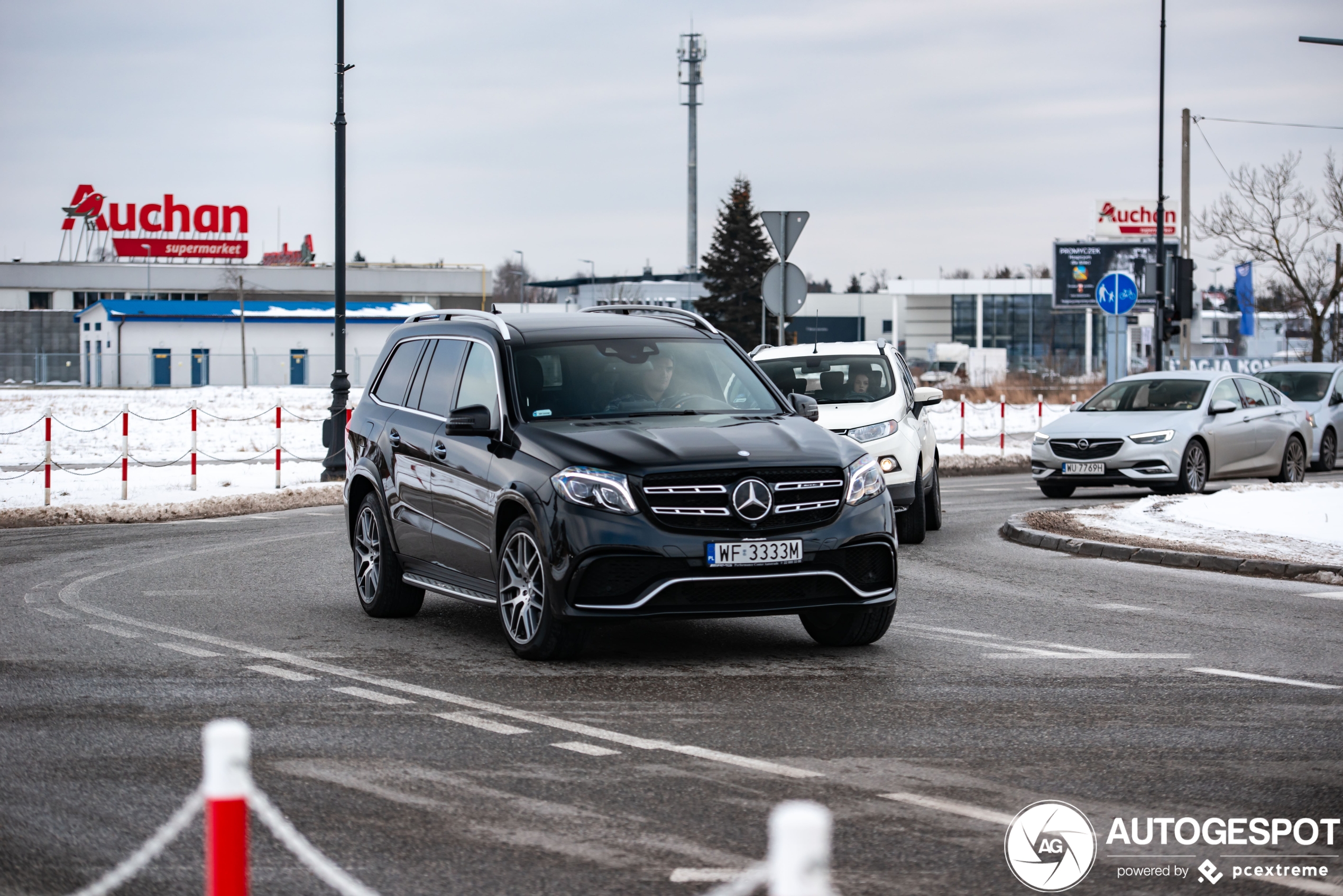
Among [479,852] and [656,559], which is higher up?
[656,559]

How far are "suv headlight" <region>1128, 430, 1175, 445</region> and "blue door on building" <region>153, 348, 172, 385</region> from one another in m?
64.7

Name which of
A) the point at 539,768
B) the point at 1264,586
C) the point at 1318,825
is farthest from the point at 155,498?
the point at 1318,825

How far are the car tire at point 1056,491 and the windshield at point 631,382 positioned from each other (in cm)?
1142

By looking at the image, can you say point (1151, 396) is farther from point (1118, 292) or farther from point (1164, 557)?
point (1118, 292)

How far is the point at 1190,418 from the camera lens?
20.0m

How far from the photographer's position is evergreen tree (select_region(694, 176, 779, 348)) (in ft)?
269

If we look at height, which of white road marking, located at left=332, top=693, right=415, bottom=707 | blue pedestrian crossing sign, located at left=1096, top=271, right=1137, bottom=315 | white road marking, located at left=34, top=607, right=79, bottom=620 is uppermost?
blue pedestrian crossing sign, located at left=1096, top=271, right=1137, bottom=315

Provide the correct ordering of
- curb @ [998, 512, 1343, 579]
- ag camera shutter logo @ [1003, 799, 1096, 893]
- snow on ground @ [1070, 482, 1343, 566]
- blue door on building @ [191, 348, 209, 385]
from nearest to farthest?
1. ag camera shutter logo @ [1003, 799, 1096, 893]
2. curb @ [998, 512, 1343, 579]
3. snow on ground @ [1070, 482, 1343, 566]
4. blue door on building @ [191, 348, 209, 385]

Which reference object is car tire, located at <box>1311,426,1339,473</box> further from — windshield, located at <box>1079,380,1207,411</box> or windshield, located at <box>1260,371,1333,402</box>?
windshield, located at <box>1079,380,1207,411</box>

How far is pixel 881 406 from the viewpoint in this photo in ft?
50.7

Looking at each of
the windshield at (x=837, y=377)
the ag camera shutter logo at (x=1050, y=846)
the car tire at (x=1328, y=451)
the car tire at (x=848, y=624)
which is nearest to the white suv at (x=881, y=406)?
the windshield at (x=837, y=377)

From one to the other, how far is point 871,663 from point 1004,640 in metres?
1.15

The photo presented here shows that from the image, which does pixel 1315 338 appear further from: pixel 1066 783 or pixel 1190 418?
pixel 1066 783

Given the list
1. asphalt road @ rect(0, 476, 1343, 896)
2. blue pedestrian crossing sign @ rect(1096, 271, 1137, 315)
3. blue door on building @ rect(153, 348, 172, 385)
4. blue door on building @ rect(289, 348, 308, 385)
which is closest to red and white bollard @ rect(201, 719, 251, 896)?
asphalt road @ rect(0, 476, 1343, 896)
